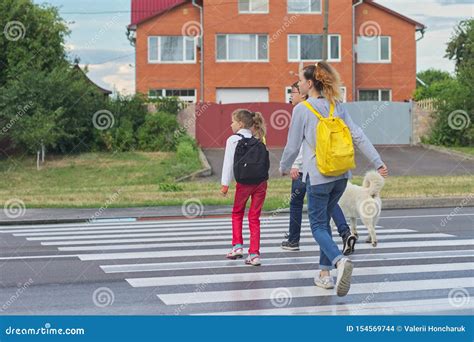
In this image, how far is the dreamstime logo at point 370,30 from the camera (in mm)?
47406

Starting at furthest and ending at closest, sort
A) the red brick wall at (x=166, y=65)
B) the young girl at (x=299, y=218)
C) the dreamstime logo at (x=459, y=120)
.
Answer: the red brick wall at (x=166, y=65) < the dreamstime logo at (x=459, y=120) < the young girl at (x=299, y=218)

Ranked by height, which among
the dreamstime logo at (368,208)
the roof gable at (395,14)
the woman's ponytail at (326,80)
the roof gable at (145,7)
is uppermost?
the roof gable at (145,7)

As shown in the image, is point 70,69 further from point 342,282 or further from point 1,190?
point 342,282

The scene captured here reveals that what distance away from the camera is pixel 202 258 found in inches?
419

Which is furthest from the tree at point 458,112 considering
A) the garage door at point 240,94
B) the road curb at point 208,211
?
the road curb at point 208,211

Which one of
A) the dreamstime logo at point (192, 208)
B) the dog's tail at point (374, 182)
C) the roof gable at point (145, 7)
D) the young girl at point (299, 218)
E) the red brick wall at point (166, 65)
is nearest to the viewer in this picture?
the young girl at point (299, 218)

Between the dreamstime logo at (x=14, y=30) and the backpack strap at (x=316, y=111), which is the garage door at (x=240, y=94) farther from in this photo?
the backpack strap at (x=316, y=111)

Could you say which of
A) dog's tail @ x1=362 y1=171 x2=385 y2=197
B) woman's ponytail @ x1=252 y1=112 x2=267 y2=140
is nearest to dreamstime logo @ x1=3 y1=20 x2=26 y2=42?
dog's tail @ x1=362 y1=171 x2=385 y2=197

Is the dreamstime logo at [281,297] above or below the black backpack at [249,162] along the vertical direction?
below

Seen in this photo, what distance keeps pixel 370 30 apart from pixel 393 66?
2.52 meters

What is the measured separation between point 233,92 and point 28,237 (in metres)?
32.3

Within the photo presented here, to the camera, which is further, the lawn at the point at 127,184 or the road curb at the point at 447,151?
the road curb at the point at 447,151

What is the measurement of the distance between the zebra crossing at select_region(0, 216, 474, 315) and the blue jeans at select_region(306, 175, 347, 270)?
18.0 inches

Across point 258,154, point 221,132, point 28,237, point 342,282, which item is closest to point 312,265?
point 258,154
